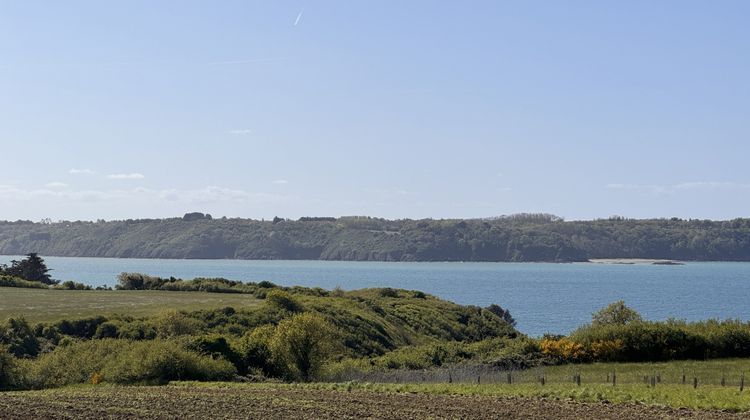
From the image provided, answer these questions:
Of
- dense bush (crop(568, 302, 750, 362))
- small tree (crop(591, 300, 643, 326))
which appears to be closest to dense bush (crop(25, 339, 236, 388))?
dense bush (crop(568, 302, 750, 362))

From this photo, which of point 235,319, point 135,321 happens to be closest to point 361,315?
point 235,319

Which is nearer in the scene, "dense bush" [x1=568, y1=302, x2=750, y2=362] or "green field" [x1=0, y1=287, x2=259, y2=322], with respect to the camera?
"dense bush" [x1=568, y1=302, x2=750, y2=362]

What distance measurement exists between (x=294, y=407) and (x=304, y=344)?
17697 mm

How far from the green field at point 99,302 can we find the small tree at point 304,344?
22.8 metres

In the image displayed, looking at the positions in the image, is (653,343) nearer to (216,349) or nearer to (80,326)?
(216,349)

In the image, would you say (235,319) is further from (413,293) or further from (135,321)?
(413,293)

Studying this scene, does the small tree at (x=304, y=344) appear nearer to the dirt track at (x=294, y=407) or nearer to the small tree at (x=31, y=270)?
the dirt track at (x=294, y=407)

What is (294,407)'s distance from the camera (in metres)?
29.1

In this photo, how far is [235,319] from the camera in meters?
67.9

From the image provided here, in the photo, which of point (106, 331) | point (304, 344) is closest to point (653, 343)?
point (304, 344)

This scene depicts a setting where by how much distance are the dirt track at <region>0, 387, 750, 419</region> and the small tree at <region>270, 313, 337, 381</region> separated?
40.9 ft

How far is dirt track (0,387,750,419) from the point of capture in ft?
89.5

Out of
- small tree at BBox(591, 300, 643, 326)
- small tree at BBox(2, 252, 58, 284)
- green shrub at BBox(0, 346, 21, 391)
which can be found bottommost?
green shrub at BBox(0, 346, 21, 391)

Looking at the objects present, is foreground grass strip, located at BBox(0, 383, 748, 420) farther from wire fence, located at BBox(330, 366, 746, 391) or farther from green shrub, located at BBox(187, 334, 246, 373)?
green shrub, located at BBox(187, 334, 246, 373)
